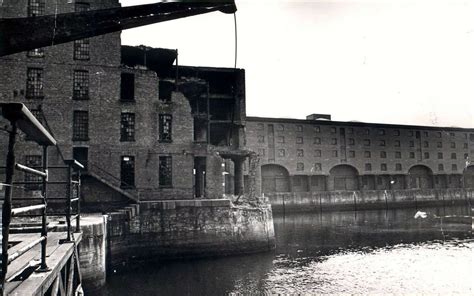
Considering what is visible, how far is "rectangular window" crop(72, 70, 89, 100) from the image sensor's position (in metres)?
22.8

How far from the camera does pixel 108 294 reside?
13359mm

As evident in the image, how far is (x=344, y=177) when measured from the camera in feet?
171

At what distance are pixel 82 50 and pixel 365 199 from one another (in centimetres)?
4061

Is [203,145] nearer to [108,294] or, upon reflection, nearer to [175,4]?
[108,294]

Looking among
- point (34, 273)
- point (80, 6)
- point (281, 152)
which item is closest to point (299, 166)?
point (281, 152)

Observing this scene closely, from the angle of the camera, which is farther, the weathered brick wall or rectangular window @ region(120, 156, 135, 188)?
rectangular window @ region(120, 156, 135, 188)

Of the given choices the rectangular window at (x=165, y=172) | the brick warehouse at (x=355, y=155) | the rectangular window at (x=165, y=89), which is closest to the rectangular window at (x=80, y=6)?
the rectangular window at (x=165, y=89)

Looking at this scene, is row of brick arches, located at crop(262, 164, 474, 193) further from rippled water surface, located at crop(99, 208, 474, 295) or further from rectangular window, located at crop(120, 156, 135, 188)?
rectangular window, located at crop(120, 156, 135, 188)

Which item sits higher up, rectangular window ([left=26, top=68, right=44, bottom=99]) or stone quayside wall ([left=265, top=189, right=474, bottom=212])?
rectangular window ([left=26, top=68, right=44, bottom=99])

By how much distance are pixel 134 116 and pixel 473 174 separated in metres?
61.5

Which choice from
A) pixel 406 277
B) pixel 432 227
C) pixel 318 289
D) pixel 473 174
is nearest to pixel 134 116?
pixel 318 289

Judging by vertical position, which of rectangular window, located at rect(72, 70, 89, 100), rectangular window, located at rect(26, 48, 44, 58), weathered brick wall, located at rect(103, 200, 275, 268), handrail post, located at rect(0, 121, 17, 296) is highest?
rectangular window, located at rect(26, 48, 44, 58)

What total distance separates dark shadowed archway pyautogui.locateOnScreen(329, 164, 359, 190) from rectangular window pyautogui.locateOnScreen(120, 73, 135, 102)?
1365 inches

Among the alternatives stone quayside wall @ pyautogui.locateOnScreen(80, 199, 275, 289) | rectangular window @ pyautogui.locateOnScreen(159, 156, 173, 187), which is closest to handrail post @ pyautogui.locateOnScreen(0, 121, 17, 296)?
stone quayside wall @ pyautogui.locateOnScreen(80, 199, 275, 289)
